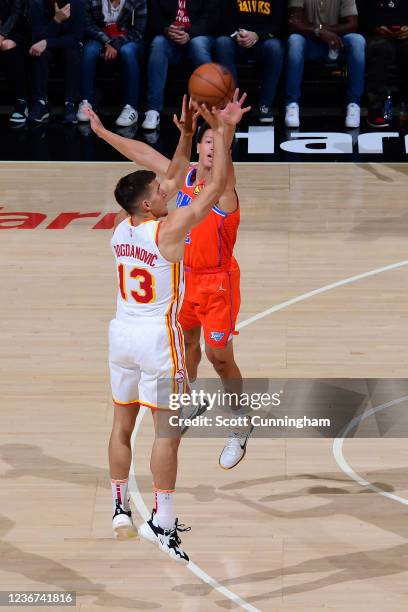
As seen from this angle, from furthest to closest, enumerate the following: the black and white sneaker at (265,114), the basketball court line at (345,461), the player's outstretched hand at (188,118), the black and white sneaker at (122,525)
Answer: the black and white sneaker at (265,114) → the basketball court line at (345,461) → the player's outstretched hand at (188,118) → the black and white sneaker at (122,525)

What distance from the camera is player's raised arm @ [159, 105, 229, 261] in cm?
579

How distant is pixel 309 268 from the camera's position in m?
10.2

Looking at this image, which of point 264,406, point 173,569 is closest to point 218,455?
point 264,406

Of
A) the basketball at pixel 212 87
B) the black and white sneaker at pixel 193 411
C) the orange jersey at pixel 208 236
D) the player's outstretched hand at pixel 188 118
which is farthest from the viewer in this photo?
the basketball at pixel 212 87

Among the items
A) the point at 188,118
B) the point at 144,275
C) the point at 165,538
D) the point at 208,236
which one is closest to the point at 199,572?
the point at 165,538

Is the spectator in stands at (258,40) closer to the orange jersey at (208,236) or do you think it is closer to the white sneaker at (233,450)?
the orange jersey at (208,236)

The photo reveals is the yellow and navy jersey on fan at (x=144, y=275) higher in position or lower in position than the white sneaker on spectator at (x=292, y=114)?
higher

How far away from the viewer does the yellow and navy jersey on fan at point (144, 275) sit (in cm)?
587

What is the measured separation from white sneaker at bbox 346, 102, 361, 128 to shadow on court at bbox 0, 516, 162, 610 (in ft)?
29.1

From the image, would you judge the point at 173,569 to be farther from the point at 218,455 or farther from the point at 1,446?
the point at 1,446

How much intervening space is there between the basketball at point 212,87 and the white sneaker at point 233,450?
2423mm

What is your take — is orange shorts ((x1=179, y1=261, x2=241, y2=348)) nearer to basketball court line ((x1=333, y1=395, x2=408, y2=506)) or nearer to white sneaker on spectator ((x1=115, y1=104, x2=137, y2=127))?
basketball court line ((x1=333, y1=395, x2=408, y2=506))

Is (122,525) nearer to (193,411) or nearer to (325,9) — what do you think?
(193,411)

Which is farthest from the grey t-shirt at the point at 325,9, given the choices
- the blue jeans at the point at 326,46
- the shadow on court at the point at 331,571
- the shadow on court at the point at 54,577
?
the shadow on court at the point at 54,577
